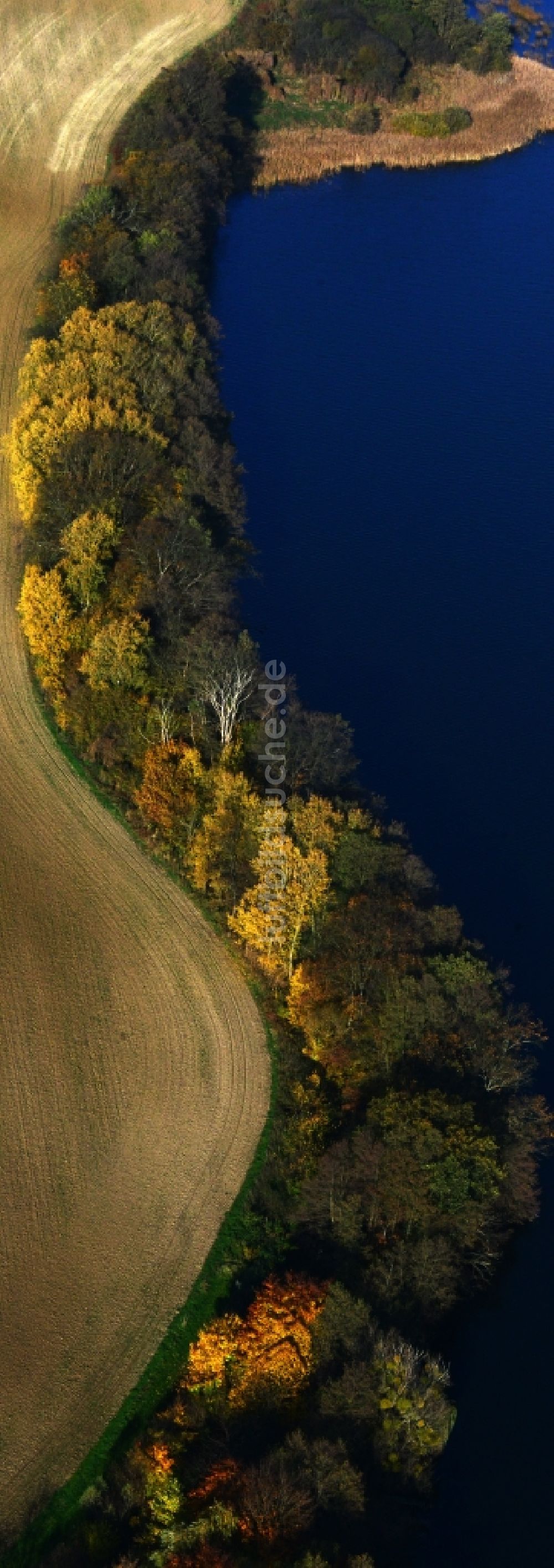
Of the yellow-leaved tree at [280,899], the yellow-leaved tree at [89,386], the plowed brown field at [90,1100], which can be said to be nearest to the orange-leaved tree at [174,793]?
the plowed brown field at [90,1100]

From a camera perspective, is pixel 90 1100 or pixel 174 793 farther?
pixel 174 793

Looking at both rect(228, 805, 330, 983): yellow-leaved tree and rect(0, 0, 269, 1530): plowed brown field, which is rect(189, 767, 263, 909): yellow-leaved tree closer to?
rect(228, 805, 330, 983): yellow-leaved tree

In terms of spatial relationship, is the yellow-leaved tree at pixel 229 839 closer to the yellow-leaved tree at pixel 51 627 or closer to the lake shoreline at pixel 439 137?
the yellow-leaved tree at pixel 51 627

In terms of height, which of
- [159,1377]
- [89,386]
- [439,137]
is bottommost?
[159,1377]

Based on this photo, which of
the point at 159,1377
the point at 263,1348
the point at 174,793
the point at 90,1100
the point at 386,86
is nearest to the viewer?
the point at 263,1348

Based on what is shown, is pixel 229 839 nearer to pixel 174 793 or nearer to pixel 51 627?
pixel 174 793

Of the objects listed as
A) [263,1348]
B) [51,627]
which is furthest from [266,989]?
[51,627]

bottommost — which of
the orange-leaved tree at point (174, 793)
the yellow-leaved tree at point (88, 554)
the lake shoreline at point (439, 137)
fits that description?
the orange-leaved tree at point (174, 793)
